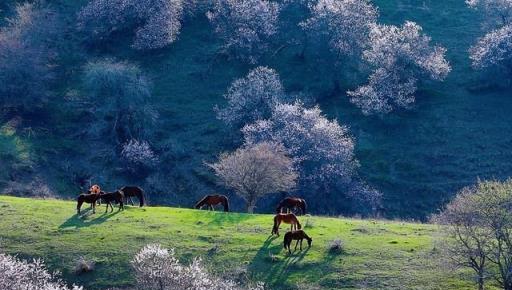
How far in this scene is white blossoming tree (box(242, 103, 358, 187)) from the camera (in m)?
69.4

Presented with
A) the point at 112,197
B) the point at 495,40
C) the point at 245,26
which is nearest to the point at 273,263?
the point at 112,197

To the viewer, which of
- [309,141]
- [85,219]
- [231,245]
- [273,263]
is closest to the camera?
[273,263]

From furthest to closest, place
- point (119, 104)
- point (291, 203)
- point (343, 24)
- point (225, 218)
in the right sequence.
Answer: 1. point (343, 24)
2. point (119, 104)
3. point (291, 203)
4. point (225, 218)

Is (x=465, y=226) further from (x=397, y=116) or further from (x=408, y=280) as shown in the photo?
(x=397, y=116)

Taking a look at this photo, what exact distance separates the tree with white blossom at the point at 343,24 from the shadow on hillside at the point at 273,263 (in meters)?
49.3

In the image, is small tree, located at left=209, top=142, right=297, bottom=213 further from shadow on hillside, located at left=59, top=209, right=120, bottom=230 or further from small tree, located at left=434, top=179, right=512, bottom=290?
small tree, located at left=434, top=179, right=512, bottom=290

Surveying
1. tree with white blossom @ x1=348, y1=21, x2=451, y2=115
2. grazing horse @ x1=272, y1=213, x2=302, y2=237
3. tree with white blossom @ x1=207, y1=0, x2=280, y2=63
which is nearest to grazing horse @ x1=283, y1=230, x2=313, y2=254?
grazing horse @ x1=272, y1=213, x2=302, y2=237

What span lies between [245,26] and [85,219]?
5147 cm

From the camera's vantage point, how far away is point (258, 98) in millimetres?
80938

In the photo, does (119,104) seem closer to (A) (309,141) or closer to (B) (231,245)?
(A) (309,141)

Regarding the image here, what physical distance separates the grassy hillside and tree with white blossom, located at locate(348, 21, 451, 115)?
123 feet

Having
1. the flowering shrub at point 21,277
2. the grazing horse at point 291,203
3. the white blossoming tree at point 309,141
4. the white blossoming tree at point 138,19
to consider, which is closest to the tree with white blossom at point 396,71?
the white blossoming tree at point 309,141

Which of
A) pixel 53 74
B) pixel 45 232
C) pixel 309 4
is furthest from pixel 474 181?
pixel 53 74

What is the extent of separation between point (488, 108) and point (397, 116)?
10014 mm
